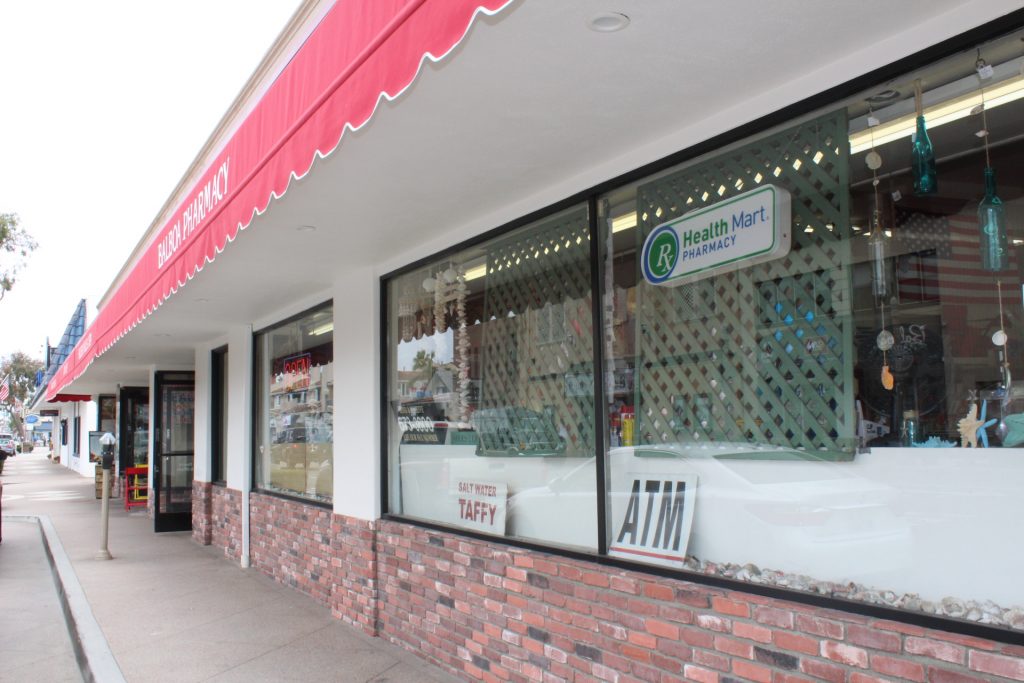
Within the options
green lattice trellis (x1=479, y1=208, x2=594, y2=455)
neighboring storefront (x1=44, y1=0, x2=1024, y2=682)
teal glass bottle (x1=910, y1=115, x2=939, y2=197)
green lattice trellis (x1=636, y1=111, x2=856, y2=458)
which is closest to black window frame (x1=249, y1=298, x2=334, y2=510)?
neighboring storefront (x1=44, y1=0, x2=1024, y2=682)

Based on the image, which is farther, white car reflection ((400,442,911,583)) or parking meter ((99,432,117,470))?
parking meter ((99,432,117,470))

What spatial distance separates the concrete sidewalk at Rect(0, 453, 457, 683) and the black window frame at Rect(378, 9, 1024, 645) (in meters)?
1.17

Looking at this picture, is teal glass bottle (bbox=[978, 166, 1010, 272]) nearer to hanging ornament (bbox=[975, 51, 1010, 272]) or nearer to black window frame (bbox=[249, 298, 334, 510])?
hanging ornament (bbox=[975, 51, 1010, 272])

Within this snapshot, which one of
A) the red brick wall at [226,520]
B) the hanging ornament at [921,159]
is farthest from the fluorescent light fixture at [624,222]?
the red brick wall at [226,520]

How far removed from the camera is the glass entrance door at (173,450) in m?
12.9

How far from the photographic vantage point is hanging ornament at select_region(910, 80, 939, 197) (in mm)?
2977

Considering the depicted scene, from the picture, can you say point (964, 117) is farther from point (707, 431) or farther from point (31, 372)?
point (31, 372)

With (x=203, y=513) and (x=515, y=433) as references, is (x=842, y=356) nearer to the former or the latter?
(x=515, y=433)

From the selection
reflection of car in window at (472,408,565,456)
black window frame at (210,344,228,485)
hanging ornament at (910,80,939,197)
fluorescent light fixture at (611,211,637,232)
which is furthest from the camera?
black window frame at (210,344,228,485)

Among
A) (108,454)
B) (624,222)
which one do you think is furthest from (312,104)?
(108,454)

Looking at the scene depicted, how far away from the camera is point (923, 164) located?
3.03 meters

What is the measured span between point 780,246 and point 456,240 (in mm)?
2629

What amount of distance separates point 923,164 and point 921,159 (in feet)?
0.09

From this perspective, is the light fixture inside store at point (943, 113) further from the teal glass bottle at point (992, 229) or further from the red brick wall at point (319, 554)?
the red brick wall at point (319, 554)
